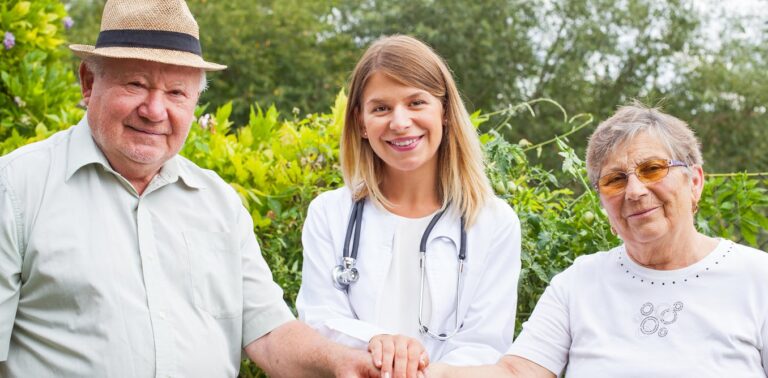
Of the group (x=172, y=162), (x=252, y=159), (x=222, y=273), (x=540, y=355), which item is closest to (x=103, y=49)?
(x=172, y=162)

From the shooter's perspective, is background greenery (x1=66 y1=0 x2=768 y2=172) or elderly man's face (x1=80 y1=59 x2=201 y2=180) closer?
elderly man's face (x1=80 y1=59 x2=201 y2=180)

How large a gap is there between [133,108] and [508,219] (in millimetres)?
1416

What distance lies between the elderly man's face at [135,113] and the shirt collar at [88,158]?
0.10 feet

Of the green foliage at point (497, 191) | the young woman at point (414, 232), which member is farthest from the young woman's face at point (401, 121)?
the green foliage at point (497, 191)

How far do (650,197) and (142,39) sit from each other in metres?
1.67

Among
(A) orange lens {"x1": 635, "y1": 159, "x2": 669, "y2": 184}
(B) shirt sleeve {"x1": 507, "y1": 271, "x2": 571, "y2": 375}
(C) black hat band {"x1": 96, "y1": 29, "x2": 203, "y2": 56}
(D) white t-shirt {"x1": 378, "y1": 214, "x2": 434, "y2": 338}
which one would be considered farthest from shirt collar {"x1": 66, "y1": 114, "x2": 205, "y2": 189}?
(A) orange lens {"x1": 635, "y1": 159, "x2": 669, "y2": 184}

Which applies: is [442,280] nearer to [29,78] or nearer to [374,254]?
[374,254]

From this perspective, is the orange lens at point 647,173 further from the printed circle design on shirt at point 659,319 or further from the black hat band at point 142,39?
the black hat band at point 142,39

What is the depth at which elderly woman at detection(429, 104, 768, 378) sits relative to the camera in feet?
8.93

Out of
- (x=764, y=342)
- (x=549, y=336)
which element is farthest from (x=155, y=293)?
(x=764, y=342)

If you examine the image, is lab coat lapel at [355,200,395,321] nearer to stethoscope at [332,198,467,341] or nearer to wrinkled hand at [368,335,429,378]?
stethoscope at [332,198,467,341]

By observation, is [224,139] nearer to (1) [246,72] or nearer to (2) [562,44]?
(1) [246,72]

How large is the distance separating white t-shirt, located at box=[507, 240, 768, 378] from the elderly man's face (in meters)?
1.33

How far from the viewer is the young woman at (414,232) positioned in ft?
10.6
